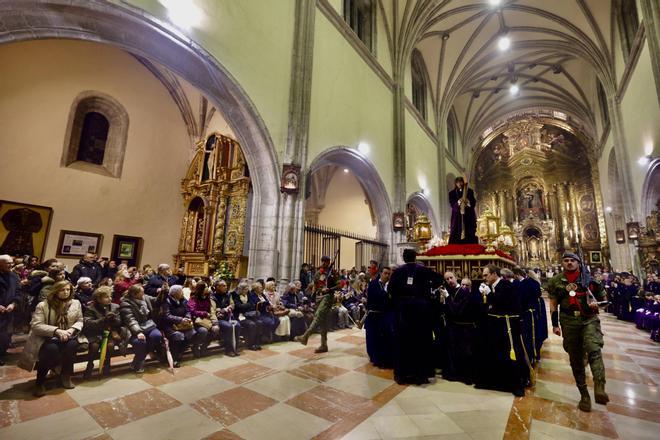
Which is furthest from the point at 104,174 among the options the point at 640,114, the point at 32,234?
the point at 640,114

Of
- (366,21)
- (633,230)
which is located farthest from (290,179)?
(633,230)

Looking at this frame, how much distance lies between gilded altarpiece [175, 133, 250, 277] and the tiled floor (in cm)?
703

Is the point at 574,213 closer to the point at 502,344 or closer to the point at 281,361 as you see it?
the point at 502,344

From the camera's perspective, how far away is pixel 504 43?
16359 mm

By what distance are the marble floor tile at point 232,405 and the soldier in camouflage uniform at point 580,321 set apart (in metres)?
2.85

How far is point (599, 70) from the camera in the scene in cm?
1452

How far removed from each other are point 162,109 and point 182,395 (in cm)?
1172

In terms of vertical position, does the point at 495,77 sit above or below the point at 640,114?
above

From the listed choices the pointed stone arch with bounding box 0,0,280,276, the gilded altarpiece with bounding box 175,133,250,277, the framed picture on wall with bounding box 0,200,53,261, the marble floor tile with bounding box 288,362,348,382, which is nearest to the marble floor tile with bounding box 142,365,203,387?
the marble floor tile with bounding box 288,362,348,382

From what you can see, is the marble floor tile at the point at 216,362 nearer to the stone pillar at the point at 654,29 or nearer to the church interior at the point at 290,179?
the church interior at the point at 290,179

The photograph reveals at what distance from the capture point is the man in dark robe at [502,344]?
3.34 m

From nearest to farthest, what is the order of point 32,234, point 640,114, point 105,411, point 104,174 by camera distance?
point 105,411
point 32,234
point 104,174
point 640,114

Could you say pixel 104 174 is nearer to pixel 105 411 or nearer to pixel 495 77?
pixel 105 411

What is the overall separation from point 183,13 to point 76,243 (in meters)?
7.59
